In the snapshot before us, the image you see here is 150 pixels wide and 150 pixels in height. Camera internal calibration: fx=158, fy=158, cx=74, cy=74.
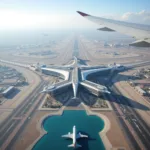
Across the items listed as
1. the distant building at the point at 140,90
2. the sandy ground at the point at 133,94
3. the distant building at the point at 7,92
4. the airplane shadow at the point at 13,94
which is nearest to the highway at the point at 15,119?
the airplane shadow at the point at 13,94

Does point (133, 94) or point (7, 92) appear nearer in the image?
point (133, 94)

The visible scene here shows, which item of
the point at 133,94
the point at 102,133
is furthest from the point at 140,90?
the point at 102,133

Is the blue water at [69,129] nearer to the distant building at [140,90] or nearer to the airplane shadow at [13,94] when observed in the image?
the airplane shadow at [13,94]

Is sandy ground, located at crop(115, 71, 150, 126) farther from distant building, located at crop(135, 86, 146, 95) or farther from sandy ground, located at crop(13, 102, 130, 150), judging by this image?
sandy ground, located at crop(13, 102, 130, 150)

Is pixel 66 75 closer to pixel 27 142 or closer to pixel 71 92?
pixel 71 92

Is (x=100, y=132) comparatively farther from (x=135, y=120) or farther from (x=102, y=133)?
(x=135, y=120)

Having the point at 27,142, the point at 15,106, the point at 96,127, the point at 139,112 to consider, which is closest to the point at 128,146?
the point at 96,127

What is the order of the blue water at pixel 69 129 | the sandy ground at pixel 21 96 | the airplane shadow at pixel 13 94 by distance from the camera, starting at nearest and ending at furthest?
the blue water at pixel 69 129
the sandy ground at pixel 21 96
the airplane shadow at pixel 13 94
